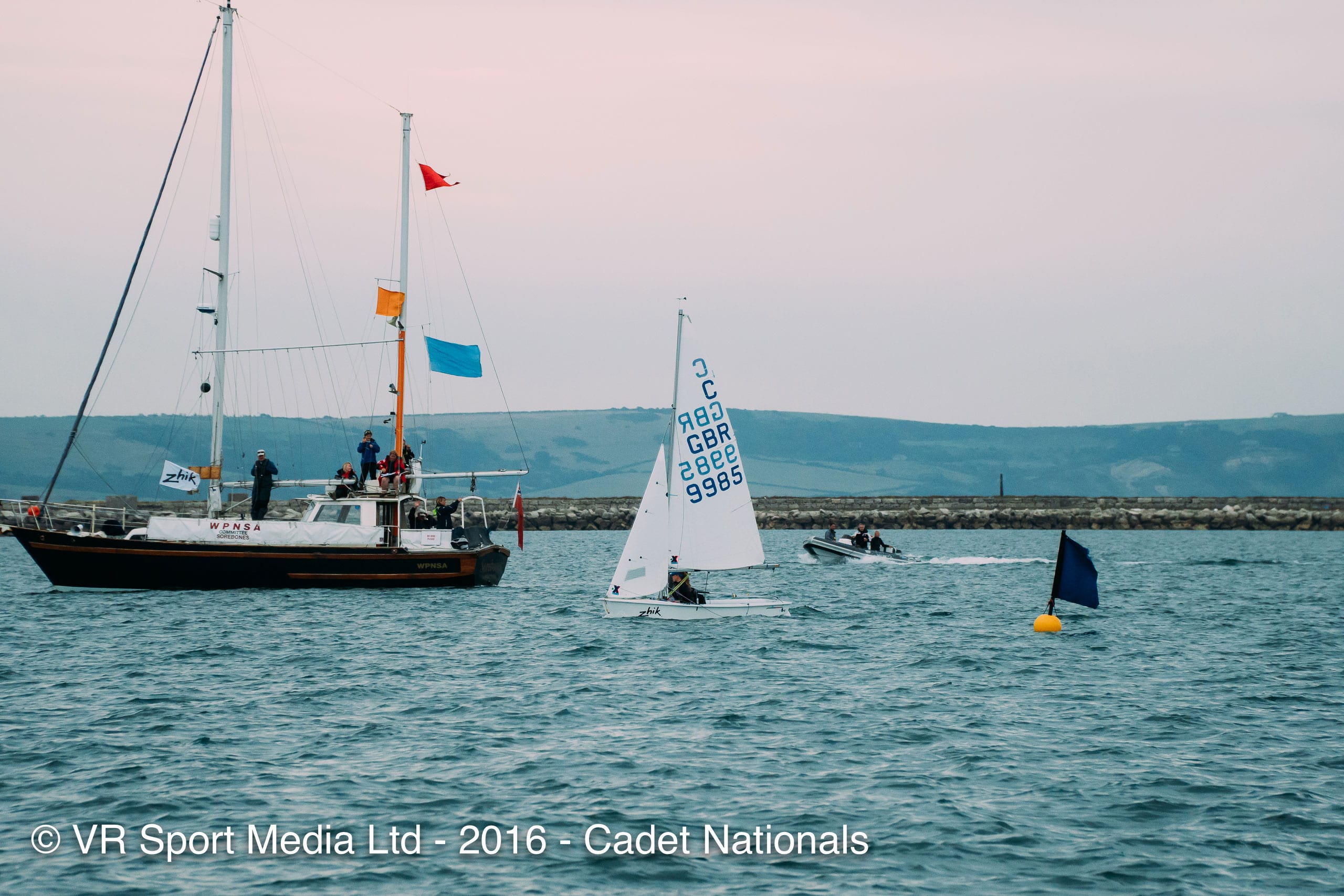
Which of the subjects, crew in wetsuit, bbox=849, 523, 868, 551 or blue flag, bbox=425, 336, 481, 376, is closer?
blue flag, bbox=425, 336, 481, 376

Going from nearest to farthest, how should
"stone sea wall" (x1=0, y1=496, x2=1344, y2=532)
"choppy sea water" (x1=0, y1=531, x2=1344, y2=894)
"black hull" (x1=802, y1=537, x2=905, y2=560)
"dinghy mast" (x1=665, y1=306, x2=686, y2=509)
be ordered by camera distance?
"choppy sea water" (x1=0, y1=531, x2=1344, y2=894) < "dinghy mast" (x1=665, y1=306, x2=686, y2=509) < "black hull" (x1=802, y1=537, x2=905, y2=560) < "stone sea wall" (x1=0, y1=496, x2=1344, y2=532)

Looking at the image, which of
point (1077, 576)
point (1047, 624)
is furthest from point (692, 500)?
point (1047, 624)

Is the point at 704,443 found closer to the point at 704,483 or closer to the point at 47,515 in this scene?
the point at 704,483

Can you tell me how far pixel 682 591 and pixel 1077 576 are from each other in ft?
30.9

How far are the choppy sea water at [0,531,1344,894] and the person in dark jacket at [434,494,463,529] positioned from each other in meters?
5.10

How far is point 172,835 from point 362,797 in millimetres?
2197

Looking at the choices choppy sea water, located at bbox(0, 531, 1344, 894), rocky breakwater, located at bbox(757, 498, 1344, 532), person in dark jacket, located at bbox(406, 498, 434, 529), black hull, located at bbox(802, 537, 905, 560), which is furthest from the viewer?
rocky breakwater, located at bbox(757, 498, 1344, 532)

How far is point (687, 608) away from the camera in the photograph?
3058cm

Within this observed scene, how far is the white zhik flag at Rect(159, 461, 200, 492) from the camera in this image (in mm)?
34356

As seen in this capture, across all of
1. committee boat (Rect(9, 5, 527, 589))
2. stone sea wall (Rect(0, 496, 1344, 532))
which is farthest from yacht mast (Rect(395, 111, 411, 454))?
stone sea wall (Rect(0, 496, 1344, 532))

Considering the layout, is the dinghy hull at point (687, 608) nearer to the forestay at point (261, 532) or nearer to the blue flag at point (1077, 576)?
the blue flag at point (1077, 576)

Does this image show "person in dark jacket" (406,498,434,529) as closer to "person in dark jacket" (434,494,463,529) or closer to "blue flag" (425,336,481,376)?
"person in dark jacket" (434,494,463,529)

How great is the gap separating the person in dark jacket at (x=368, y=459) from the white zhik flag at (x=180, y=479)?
5.05m

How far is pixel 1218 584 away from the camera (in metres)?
50.2
